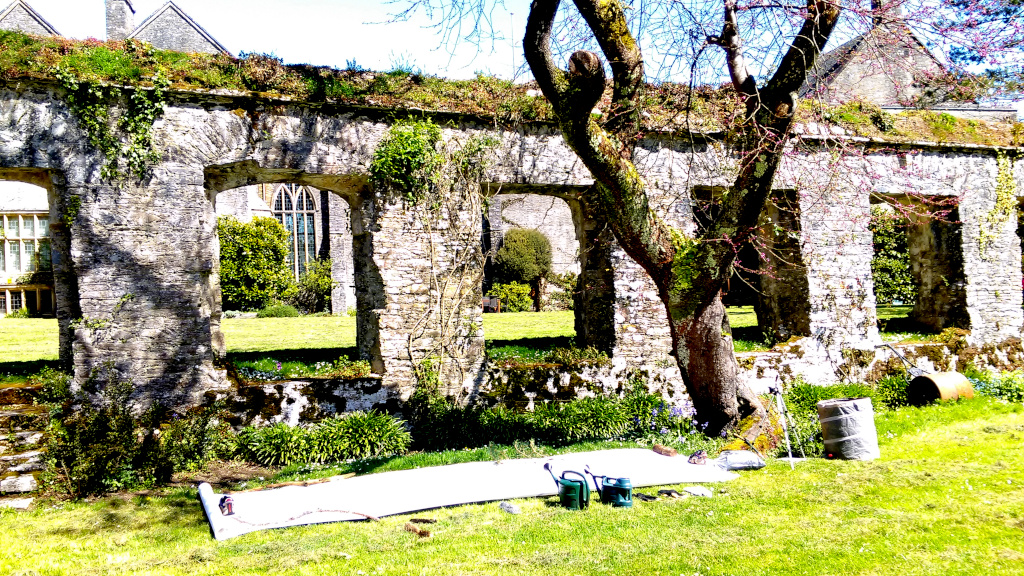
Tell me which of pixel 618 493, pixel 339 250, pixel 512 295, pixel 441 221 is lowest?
pixel 618 493

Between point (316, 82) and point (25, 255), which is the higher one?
point (316, 82)

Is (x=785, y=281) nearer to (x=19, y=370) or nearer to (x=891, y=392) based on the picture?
(x=891, y=392)

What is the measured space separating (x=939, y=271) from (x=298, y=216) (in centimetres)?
2497

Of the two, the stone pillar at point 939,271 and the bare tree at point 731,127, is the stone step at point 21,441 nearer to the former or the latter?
the bare tree at point 731,127

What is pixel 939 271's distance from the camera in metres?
11.3

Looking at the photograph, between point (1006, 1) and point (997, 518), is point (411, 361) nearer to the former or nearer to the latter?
point (997, 518)

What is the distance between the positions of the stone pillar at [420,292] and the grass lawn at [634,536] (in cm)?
251

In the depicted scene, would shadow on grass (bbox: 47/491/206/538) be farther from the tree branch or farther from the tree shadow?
the tree branch

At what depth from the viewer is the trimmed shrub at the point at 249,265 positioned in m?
23.1

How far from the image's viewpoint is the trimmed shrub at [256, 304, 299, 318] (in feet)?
74.8

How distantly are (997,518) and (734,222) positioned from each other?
9.53 ft

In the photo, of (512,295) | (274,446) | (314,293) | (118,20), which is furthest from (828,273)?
(118,20)

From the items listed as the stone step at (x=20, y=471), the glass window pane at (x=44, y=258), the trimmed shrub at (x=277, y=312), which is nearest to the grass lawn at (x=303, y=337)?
the trimmed shrub at (x=277, y=312)

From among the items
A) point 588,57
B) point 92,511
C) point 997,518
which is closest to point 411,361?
point 92,511
